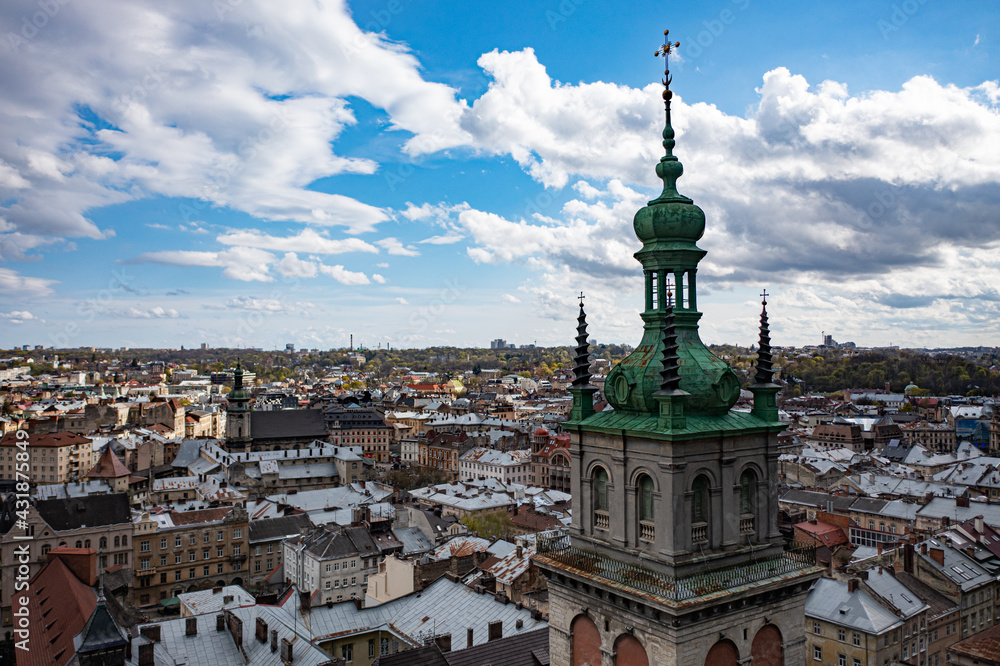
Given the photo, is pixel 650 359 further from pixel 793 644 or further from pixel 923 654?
pixel 923 654

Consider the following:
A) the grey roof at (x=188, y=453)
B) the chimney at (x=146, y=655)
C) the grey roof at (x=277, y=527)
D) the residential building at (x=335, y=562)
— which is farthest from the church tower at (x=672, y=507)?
the grey roof at (x=188, y=453)

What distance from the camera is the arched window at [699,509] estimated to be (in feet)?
58.5

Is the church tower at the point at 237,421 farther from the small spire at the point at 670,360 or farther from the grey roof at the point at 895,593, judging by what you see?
the small spire at the point at 670,360

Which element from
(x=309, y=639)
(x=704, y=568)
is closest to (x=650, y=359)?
(x=704, y=568)

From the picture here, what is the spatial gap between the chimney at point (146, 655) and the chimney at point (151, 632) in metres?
1.87

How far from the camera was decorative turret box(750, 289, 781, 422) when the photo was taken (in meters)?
19.4

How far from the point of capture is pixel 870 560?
63.5 m

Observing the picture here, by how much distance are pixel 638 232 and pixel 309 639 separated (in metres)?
32.8

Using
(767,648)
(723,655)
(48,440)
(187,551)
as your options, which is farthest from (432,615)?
(48,440)

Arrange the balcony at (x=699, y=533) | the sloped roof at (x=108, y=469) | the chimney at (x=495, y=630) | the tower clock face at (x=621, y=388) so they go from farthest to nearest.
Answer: the sloped roof at (x=108, y=469) < the chimney at (x=495, y=630) < the tower clock face at (x=621, y=388) < the balcony at (x=699, y=533)

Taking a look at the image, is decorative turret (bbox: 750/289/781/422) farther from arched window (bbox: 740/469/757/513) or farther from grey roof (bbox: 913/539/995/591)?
grey roof (bbox: 913/539/995/591)

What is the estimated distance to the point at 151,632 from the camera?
40.3 m

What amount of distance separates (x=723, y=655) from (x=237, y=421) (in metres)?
137

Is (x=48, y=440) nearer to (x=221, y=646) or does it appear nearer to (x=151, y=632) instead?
(x=151, y=632)
